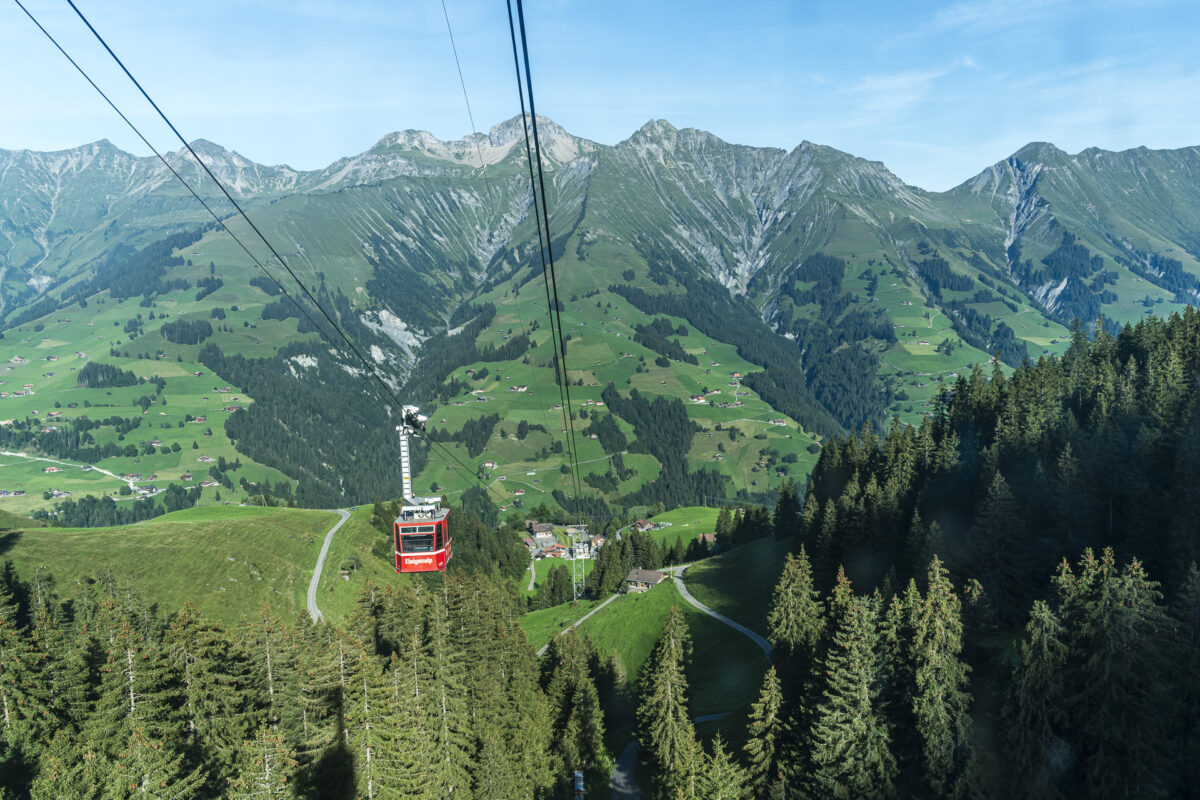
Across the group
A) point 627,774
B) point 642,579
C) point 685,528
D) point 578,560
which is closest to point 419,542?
point 627,774

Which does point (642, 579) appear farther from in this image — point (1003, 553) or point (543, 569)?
point (1003, 553)

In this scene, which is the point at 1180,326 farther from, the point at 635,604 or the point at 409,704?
the point at 409,704

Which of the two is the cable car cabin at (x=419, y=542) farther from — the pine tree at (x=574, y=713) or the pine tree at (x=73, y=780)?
the pine tree at (x=73, y=780)

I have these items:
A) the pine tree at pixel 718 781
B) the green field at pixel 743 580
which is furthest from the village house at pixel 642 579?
the pine tree at pixel 718 781

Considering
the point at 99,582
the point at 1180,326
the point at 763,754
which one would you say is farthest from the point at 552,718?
the point at 1180,326

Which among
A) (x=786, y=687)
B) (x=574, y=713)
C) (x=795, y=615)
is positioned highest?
(x=795, y=615)

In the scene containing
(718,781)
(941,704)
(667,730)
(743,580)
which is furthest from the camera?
(743,580)

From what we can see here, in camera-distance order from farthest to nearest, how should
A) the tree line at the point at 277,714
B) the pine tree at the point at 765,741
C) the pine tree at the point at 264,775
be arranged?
the pine tree at the point at 765,741 → the tree line at the point at 277,714 → the pine tree at the point at 264,775
